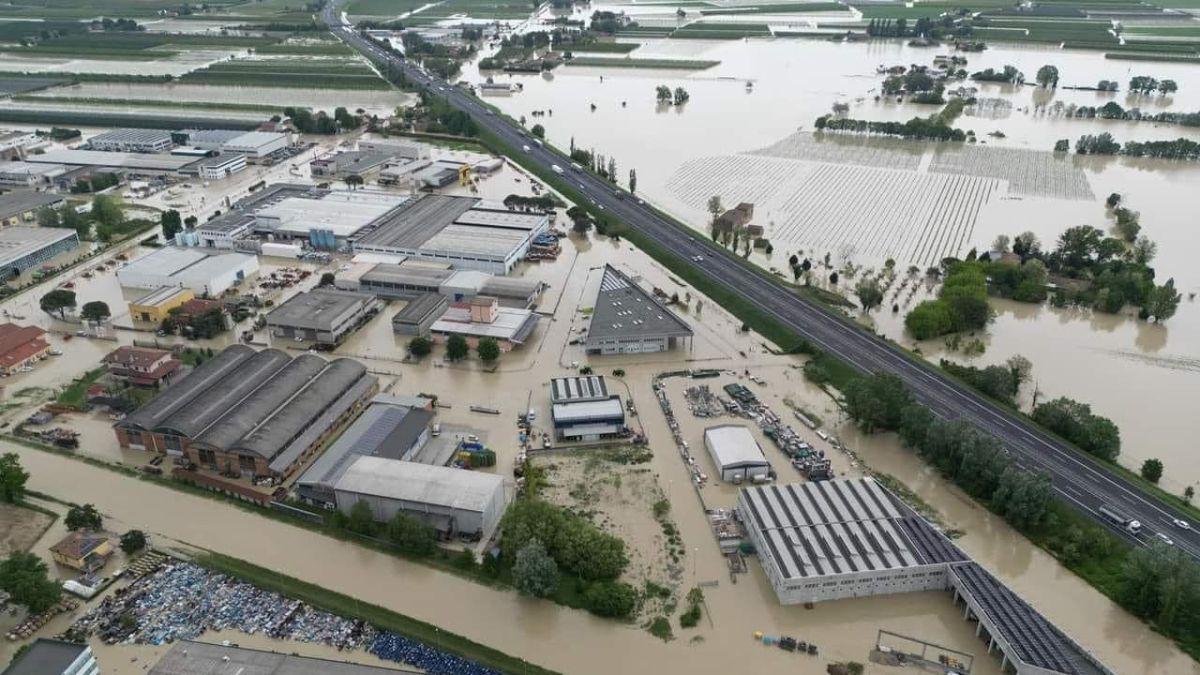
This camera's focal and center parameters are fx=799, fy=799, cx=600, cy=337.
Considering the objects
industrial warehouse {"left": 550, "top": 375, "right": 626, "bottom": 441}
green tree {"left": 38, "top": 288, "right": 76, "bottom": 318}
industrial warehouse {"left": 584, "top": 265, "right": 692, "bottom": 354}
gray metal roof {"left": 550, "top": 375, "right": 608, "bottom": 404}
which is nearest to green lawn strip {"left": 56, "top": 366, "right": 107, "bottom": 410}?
green tree {"left": 38, "top": 288, "right": 76, "bottom": 318}

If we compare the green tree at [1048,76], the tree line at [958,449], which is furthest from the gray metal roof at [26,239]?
the green tree at [1048,76]

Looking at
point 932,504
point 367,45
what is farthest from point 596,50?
point 932,504

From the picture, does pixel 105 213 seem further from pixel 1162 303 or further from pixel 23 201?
pixel 1162 303

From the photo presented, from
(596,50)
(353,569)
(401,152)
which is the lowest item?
(353,569)

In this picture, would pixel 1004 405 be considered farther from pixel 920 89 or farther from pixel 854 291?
pixel 920 89

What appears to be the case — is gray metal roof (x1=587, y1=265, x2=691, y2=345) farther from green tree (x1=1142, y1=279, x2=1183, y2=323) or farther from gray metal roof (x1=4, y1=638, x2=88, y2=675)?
green tree (x1=1142, y1=279, x2=1183, y2=323)

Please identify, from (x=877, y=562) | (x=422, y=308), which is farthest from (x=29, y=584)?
(x=877, y=562)
